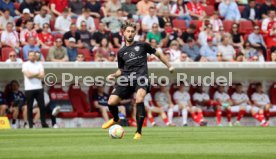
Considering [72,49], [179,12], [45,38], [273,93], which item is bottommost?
[273,93]

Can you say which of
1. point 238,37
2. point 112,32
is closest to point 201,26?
point 238,37

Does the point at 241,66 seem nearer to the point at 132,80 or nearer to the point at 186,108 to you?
the point at 186,108

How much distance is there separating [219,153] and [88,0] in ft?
56.2

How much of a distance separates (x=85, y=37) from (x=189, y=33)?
3.67 metres

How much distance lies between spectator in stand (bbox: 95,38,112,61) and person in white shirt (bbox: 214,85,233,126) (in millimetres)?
4017

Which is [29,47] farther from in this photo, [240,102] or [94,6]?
[240,102]

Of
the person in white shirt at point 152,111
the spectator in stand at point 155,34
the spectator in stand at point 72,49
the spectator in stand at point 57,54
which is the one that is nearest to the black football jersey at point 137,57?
the spectator in stand at point 57,54

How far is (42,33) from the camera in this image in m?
24.6

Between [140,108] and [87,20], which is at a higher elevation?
[87,20]

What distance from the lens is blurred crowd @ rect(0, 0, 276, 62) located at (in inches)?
953

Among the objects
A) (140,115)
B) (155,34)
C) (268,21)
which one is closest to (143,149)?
(140,115)

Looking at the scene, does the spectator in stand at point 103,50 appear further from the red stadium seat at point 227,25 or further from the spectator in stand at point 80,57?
the red stadium seat at point 227,25

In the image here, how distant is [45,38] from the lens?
2466 centimetres

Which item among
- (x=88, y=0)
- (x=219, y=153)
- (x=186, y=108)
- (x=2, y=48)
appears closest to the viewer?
(x=219, y=153)
